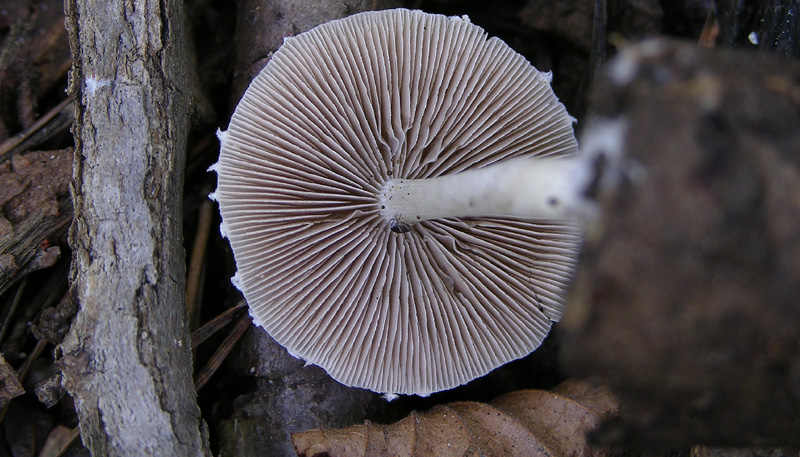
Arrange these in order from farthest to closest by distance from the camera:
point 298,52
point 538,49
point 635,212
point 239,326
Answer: point 538,49
point 239,326
point 298,52
point 635,212

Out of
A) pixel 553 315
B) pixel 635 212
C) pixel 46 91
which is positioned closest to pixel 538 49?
pixel 553 315

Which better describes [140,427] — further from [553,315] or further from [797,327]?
[797,327]

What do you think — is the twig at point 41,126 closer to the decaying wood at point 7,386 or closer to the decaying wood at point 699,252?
the decaying wood at point 7,386

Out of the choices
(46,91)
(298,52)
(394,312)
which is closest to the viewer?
(298,52)

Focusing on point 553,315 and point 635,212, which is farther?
point 553,315

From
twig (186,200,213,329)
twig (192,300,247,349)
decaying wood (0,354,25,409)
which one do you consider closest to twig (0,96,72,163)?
twig (186,200,213,329)

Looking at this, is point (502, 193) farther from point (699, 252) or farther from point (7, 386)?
point (7, 386)

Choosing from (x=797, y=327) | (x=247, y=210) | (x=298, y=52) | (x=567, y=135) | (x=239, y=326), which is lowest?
(x=239, y=326)

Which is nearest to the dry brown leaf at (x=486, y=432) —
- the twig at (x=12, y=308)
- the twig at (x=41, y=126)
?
the twig at (x=12, y=308)

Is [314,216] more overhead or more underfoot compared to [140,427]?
more overhead
